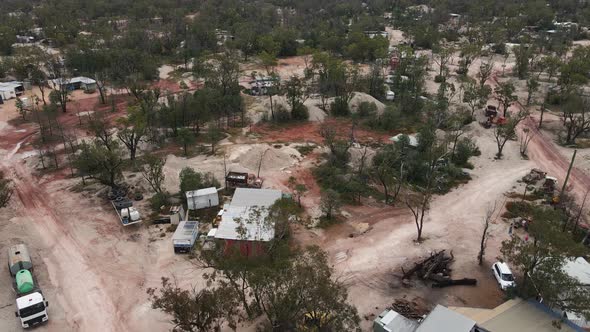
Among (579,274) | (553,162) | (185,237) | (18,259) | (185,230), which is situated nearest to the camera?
(579,274)

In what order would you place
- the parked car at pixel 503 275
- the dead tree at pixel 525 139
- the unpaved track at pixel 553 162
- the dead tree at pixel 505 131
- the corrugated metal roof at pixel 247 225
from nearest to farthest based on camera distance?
1. the parked car at pixel 503 275
2. the corrugated metal roof at pixel 247 225
3. the unpaved track at pixel 553 162
4. the dead tree at pixel 505 131
5. the dead tree at pixel 525 139

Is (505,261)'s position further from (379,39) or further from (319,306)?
(379,39)

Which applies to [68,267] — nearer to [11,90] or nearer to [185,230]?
[185,230]

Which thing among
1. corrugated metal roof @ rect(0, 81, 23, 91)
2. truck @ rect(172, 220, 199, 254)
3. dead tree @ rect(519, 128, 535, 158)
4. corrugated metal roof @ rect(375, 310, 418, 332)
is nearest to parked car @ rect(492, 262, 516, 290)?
corrugated metal roof @ rect(375, 310, 418, 332)

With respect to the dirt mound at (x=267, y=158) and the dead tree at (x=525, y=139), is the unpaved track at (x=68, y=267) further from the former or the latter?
the dead tree at (x=525, y=139)

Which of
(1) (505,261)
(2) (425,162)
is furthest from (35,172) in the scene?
(1) (505,261)

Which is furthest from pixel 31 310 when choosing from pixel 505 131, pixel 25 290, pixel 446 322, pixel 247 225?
pixel 505 131

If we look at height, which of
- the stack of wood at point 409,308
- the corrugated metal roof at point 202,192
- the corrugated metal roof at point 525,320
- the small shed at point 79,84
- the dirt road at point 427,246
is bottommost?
the stack of wood at point 409,308

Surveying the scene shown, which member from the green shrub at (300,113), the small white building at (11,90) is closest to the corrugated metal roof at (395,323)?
the green shrub at (300,113)
